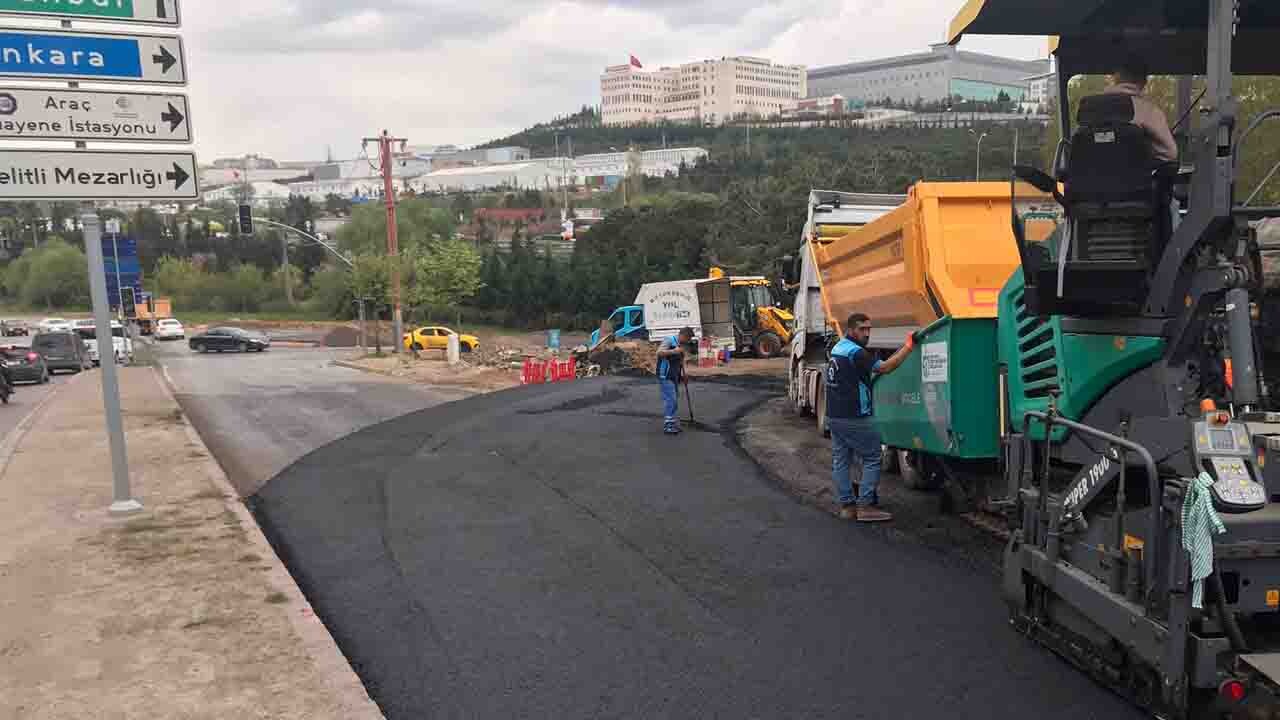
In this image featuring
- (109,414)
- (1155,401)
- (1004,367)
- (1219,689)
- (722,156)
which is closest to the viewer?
(1219,689)

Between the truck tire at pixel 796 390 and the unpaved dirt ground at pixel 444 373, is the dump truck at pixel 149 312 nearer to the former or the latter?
the unpaved dirt ground at pixel 444 373

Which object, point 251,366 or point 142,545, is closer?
point 142,545

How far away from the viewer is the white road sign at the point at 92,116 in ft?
24.8

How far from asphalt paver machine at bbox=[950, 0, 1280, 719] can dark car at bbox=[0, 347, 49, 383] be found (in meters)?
30.6

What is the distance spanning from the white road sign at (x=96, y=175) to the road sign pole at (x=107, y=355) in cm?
25

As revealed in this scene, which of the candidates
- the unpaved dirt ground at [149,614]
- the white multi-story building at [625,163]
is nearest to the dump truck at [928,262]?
the unpaved dirt ground at [149,614]

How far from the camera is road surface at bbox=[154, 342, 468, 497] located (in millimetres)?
12319

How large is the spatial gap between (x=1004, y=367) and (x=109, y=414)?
23.7 feet

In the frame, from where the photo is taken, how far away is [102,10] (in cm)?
775

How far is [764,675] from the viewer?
4715 millimetres

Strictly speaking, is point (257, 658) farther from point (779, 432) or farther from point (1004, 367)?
point (779, 432)

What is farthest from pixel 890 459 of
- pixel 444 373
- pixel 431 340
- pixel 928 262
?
pixel 431 340

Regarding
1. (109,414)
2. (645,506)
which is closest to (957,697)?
(645,506)

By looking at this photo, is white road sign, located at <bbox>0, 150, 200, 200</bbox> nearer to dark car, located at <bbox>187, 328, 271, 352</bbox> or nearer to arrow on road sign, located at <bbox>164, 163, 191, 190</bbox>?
arrow on road sign, located at <bbox>164, 163, 191, 190</bbox>
